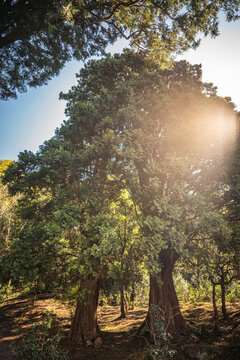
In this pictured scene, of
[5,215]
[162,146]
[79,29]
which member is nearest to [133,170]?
[162,146]

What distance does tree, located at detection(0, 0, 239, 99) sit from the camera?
17.2 ft

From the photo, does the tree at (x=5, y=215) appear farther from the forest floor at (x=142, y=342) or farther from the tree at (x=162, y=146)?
the tree at (x=162, y=146)

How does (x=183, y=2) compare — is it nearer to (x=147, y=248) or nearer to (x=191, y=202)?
(x=191, y=202)

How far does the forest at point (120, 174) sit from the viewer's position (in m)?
5.84

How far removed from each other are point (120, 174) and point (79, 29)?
6286mm

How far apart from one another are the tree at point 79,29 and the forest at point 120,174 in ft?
0.13

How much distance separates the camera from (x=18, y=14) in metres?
5.29

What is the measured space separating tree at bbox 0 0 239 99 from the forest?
39 mm

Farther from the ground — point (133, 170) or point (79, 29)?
point (79, 29)

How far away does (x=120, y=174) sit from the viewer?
7855 millimetres

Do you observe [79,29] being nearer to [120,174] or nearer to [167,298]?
[120,174]

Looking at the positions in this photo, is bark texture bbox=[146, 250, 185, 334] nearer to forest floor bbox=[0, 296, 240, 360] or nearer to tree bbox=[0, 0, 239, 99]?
forest floor bbox=[0, 296, 240, 360]

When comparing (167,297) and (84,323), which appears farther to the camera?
(167,297)

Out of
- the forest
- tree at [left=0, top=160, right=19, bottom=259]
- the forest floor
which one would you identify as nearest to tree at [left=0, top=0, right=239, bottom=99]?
the forest
